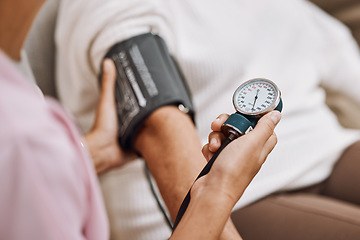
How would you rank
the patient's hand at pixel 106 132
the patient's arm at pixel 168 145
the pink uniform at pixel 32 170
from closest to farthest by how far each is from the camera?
the pink uniform at pixel 32 170 < the patient's arm at pixel 168 145 < the patient's hand at pixel 106 132

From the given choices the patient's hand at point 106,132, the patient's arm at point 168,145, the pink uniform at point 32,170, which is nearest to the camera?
the pink uniform at point 32,170

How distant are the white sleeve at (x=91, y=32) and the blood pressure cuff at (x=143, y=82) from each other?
2 cm

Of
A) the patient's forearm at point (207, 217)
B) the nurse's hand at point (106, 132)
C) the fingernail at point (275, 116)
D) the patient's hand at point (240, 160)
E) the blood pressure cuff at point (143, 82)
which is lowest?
the nurse's hand at point (106, 132)

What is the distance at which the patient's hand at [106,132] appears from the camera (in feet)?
1.90

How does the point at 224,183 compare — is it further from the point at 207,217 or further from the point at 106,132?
the point at 106,132

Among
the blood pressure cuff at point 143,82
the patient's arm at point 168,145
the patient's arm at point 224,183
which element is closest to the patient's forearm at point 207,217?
the patient's arm at point 224,183

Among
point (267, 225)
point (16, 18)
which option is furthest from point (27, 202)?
point (267, 225)

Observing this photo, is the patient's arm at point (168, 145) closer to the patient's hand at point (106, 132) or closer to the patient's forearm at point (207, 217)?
the patient's hand at point (106, 132)

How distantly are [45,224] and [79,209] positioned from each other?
30 mm

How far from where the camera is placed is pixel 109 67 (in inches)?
22.6

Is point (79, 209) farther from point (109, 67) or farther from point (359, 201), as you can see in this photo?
point (359, 201)

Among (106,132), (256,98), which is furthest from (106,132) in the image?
(256,98)

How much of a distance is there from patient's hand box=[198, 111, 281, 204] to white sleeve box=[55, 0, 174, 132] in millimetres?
330

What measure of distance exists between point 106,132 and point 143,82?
10 cm
